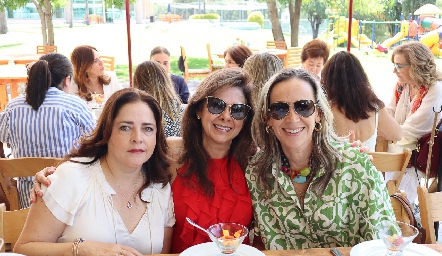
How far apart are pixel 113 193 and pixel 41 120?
Result: 1478 millimetres

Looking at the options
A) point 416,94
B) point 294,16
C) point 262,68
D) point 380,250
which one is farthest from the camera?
point 294,16

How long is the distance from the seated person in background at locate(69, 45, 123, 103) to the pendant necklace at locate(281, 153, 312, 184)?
10.1ft

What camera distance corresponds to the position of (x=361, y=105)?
340 cm

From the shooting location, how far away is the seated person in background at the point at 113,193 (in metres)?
1.96

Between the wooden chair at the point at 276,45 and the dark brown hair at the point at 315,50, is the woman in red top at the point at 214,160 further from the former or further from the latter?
the wooden chair at the point at 276,45

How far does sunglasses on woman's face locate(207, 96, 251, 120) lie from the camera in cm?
219

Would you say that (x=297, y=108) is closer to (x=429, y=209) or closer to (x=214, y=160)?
(x=214, y=160)

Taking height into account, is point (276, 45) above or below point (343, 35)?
below

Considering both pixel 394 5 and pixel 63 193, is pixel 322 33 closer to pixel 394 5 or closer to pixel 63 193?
pixel 394 5

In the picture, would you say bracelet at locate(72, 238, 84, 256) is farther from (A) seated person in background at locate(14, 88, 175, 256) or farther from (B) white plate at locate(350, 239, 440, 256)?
(B) white plate at locate(350, 239, 440, 256)

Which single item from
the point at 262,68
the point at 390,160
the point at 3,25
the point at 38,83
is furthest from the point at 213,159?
the point at 3,25

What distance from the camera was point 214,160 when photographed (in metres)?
2.33

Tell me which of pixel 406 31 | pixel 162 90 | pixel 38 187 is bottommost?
pixel 38 187

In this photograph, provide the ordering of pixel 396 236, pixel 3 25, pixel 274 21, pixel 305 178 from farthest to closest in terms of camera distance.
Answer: pixel 3 25
pixel 274 21
pixel 305 178
pixel 396 236
